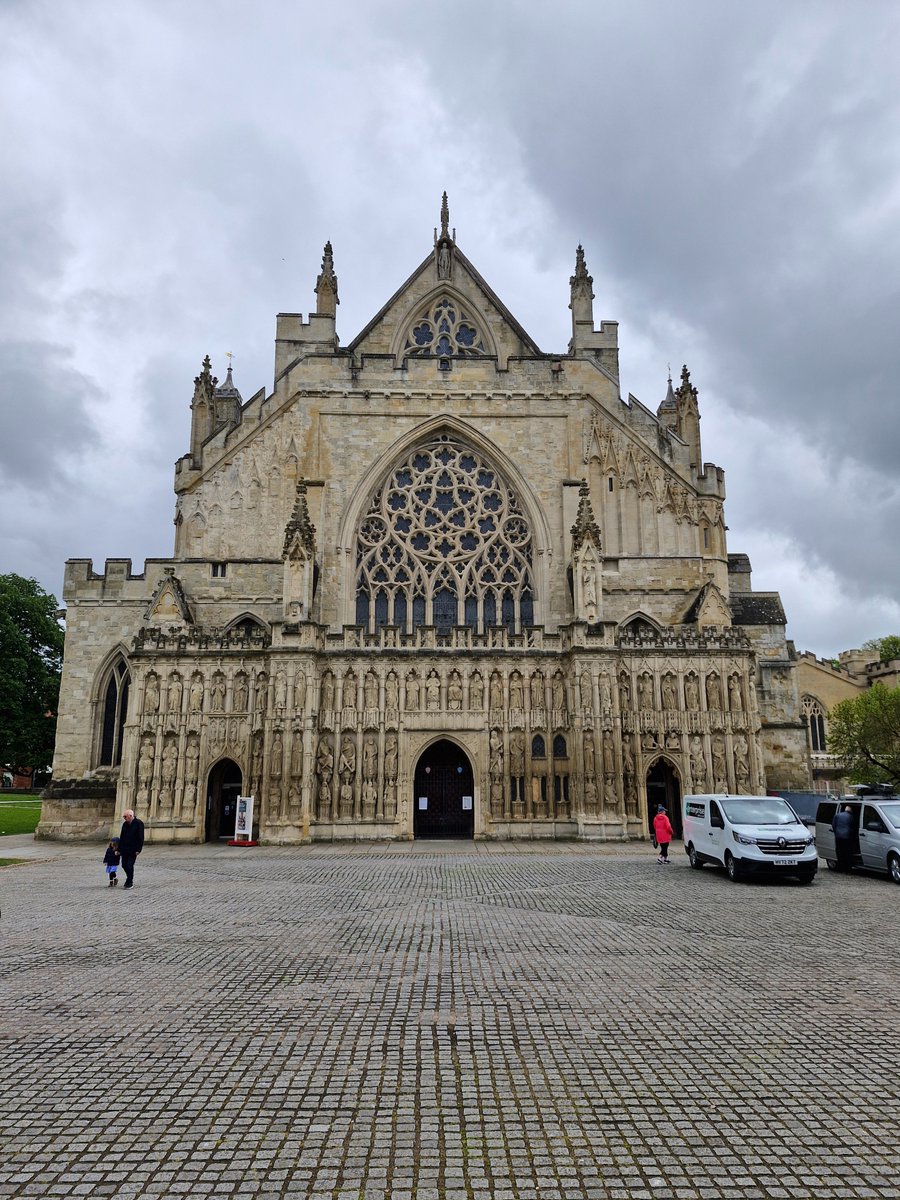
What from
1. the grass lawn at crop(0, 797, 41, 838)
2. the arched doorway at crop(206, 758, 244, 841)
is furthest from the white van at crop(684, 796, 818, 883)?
the grass lawn at crop(0, 797, 41, 838)

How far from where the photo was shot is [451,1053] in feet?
19.2

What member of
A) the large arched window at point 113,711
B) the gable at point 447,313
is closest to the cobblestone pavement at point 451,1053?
the large arched window at point 113,711

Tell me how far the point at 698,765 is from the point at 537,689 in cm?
566

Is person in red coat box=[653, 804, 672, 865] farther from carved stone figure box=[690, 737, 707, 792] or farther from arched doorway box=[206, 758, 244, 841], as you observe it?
arched doorway box=[206, 758, 244, 841]

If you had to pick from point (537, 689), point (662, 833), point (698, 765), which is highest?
point (537, 689)

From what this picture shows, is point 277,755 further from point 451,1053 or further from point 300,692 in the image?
point 451,1053

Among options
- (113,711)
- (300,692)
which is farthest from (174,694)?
(113,711)

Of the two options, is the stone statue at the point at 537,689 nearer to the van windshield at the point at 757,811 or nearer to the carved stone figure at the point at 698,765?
the carved stone figure at the point at 698,765

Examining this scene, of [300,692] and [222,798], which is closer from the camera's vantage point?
[300,692]

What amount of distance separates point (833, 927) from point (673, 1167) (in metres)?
7.74

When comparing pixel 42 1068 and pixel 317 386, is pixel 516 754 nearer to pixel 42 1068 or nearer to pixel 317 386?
pixel 317 386

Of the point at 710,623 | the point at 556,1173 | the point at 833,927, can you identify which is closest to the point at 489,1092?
the point at 556,1173

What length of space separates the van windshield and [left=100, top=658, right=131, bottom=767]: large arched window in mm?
22048

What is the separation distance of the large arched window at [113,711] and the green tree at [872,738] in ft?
104
